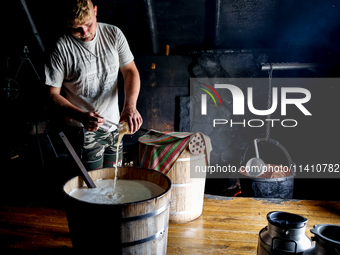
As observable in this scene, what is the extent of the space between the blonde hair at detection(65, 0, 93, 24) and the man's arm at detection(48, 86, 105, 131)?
0.63 m

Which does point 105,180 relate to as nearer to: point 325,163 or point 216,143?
point 216,143

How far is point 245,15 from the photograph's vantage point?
4.09 meters

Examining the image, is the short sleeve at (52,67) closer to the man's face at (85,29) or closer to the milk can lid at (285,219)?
the man's face at (85,29)

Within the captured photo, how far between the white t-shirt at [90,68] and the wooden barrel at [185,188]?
2.53 ft

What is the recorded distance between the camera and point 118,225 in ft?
4.15

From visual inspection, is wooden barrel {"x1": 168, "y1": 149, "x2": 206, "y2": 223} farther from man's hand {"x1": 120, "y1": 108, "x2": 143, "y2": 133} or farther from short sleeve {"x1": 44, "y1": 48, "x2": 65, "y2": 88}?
short sleeve {"x1": 44, "y1": 48, "x2": 65, "y2": 88}

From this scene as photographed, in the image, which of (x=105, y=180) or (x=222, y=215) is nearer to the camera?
(x=105, y=180)

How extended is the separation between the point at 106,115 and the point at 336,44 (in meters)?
3.62

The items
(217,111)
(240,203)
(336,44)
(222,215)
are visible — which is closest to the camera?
(222,215)

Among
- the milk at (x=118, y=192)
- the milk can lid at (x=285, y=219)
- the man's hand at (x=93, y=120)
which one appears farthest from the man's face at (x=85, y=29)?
the milk can lid at (x=285, y=219)

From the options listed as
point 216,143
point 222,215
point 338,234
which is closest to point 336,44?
point 216,143

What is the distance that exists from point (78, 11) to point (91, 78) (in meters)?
0.57

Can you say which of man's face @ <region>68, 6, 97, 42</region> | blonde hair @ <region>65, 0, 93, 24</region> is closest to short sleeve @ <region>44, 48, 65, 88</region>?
man's face @ <region>68, 6, 97, 42</region>

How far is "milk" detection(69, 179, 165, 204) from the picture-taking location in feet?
4.90
